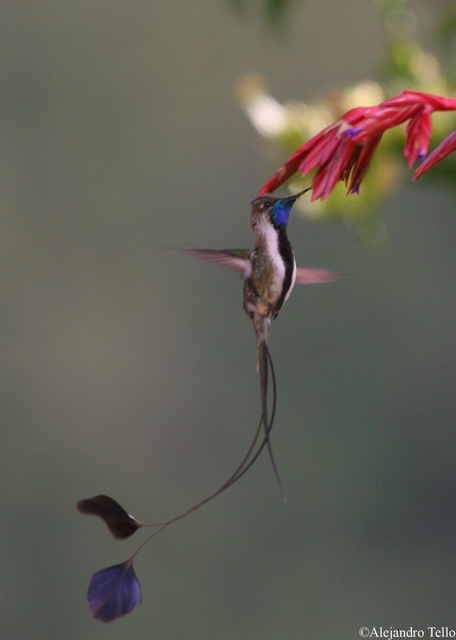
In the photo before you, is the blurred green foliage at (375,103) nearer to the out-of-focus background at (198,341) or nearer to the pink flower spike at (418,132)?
the pink flower spike at (418,132)

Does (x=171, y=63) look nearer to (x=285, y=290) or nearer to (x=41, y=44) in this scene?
(x=41, y=44)

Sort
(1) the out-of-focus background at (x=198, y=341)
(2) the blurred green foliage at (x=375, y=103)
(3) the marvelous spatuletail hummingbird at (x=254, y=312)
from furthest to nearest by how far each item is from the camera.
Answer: (1) the out-of-focus background at (x=198, y=341) < (2) the blurred green foliage at (x=375, y=103) < (3) the marvelous spatuletail hummingbird at (x=254, y=312)

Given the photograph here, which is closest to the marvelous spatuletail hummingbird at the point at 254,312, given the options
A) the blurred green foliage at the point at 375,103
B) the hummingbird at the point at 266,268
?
the hummingbird at the point at 266,268

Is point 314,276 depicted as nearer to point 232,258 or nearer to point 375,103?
point 232,258

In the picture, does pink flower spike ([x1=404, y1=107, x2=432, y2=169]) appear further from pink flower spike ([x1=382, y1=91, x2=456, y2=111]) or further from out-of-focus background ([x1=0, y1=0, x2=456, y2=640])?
out-of-focus background ([x1=0, y1=0, x2=456, y2=640])

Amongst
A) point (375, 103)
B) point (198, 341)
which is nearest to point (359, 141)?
point (375, 103)

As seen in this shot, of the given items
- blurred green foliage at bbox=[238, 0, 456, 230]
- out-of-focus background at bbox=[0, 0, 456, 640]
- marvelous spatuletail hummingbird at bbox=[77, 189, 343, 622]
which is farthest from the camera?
out-of-focus background at bbox=[0, 0, 456, 640]

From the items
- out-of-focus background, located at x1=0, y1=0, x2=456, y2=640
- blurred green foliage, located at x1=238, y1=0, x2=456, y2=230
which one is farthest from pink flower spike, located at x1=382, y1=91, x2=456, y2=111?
out-of-focus background, located at x1=0, y1=0, x2=456, y2=640

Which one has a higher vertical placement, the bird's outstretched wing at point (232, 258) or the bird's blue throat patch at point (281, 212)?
the bird's blue throat patch at point (281, 212)
